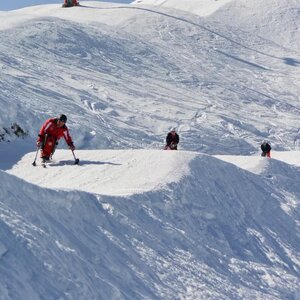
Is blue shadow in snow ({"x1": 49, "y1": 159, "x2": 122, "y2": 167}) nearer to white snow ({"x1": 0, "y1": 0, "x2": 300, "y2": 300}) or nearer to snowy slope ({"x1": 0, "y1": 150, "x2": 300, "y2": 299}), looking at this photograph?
white snow ({"x1": 0, "y1": 0, "x2": 300, "y2": 300})

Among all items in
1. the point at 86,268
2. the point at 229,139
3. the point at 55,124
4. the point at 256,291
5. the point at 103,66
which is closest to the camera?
the point at 86,268

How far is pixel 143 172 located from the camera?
1431 centimetres

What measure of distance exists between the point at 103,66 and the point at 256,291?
25.2 m

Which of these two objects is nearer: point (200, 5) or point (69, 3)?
point (69, 3)

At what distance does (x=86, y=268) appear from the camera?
29.9 feet

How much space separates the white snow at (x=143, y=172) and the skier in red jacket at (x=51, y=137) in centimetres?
39

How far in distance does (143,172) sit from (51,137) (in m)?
2.86

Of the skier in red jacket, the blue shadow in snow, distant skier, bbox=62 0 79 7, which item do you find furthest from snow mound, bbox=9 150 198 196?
distant skier, bbox=62 0 79 7

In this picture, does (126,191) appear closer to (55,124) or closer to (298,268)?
(298,268)

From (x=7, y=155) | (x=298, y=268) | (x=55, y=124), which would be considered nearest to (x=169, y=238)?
(x=298, y=268)

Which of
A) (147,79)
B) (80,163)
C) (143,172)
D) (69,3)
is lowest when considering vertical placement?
(147,79)

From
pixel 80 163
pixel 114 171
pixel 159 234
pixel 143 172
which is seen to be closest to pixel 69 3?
pixel 80 163

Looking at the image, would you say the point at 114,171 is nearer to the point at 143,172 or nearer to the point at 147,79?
the point at 143,172

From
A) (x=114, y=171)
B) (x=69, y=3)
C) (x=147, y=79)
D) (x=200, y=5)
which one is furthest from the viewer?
(x=200, y=5)
